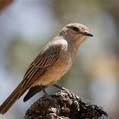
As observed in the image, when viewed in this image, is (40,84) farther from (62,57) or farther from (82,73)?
(82,73)

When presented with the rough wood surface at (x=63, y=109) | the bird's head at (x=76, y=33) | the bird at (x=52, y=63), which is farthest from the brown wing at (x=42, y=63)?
the rough wood surface at (x=63, y=109)

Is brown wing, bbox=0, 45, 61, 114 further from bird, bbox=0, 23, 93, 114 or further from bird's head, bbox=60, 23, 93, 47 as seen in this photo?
bird's head, bbox=60, 23, 93, 47

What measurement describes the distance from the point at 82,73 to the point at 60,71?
4.54 meters

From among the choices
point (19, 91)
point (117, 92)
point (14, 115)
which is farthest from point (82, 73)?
point (19, 91)

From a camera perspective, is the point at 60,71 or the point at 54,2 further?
the point at 54,2

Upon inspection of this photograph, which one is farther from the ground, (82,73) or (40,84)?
(40,84)

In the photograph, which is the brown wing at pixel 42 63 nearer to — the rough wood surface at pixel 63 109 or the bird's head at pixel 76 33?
the bird's head at pixel 76 33

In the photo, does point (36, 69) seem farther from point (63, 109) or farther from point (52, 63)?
point (63, 109)

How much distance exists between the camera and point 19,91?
8.05 m

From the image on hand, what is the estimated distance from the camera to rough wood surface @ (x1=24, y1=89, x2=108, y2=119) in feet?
18.7

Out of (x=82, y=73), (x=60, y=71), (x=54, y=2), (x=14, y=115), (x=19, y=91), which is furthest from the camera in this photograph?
(x=54, y=2)

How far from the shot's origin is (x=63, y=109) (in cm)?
590

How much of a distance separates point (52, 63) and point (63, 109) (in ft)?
9.80

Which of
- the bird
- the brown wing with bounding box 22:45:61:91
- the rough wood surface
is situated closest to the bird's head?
the bird
